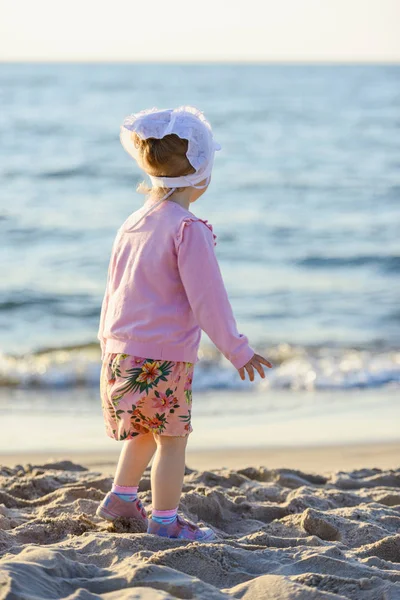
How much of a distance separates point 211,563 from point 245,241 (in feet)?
36.1

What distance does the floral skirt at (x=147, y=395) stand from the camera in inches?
117

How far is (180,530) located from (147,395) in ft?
1.63

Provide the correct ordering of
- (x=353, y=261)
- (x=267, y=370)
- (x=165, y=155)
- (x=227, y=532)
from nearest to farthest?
(x=165, y=155) → (x=227, y=532) → (x=267, y=370) → (x=353, y=261)

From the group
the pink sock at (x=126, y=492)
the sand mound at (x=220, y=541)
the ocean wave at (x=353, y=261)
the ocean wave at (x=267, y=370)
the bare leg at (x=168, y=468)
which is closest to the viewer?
the sand mound at (x=220, y=541)

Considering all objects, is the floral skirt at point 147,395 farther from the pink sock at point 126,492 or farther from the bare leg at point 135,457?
the pink sock at point 126,492

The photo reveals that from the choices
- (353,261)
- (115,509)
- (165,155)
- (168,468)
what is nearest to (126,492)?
(115,509)

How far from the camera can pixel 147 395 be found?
2984 mm

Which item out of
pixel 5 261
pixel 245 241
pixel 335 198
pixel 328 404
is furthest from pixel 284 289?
pixel 335 198

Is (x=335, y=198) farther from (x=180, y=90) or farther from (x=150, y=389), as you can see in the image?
(x=180, y=90)

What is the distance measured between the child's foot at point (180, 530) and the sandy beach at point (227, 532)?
0.08 meters

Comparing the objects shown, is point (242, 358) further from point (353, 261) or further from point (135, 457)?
point (353, 261)

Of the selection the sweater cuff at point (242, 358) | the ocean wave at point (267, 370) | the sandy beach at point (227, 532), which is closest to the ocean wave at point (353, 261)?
the ocean wave at point (267, 370)

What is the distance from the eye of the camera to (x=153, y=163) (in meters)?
3.04

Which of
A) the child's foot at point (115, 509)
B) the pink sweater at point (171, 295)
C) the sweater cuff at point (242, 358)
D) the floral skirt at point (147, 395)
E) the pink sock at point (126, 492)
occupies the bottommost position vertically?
the child's foot at point (115, 509)
